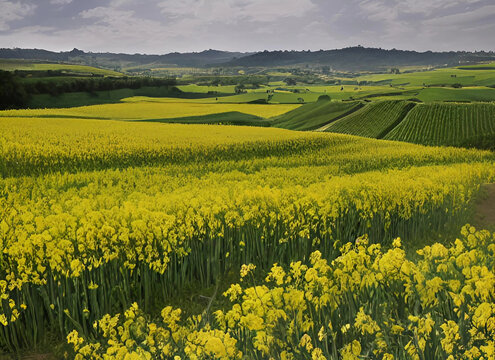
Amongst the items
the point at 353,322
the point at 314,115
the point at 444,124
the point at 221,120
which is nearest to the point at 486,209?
the point at 353,322

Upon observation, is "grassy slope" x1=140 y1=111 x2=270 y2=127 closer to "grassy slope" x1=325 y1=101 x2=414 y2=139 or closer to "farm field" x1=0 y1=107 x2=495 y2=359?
"grassy slope" x1=325 y1=101 x2=414 y2=139

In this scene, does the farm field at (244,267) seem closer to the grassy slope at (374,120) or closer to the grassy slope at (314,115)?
the grassy slope at (374,120)

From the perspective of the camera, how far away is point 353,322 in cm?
442

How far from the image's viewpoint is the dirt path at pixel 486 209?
36.9ft

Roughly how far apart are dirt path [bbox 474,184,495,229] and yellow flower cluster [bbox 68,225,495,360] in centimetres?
699

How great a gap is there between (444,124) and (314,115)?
97.4 feet

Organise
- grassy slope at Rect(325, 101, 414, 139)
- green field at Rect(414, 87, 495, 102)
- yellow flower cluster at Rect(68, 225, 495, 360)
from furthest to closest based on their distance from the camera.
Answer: green field at Rect(414, 87, 495, 102)
grassy slope at Rect(325, 101, 414, 139)
yellow flower cluster at Rect(68, 225, 495, 360)

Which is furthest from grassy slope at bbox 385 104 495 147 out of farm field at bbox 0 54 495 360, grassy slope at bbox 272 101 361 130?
farm field at bbox 0 54 495 360

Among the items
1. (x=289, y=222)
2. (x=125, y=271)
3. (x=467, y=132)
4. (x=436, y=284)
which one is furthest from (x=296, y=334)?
(x=467, y=132)

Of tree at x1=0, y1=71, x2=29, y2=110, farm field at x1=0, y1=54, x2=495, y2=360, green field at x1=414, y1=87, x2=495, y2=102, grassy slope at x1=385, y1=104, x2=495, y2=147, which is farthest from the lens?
green field at x1=414, y1=87, x2=495, y2=102

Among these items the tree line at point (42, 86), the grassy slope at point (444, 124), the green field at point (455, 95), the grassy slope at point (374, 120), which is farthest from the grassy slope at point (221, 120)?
the green field at point (455, 95)

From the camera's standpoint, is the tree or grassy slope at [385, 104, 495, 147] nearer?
grassy slope at [385, 104, 495, 147]

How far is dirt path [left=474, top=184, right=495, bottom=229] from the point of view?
11.2 meters

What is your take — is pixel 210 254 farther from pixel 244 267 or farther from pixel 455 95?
pixel 455 95
